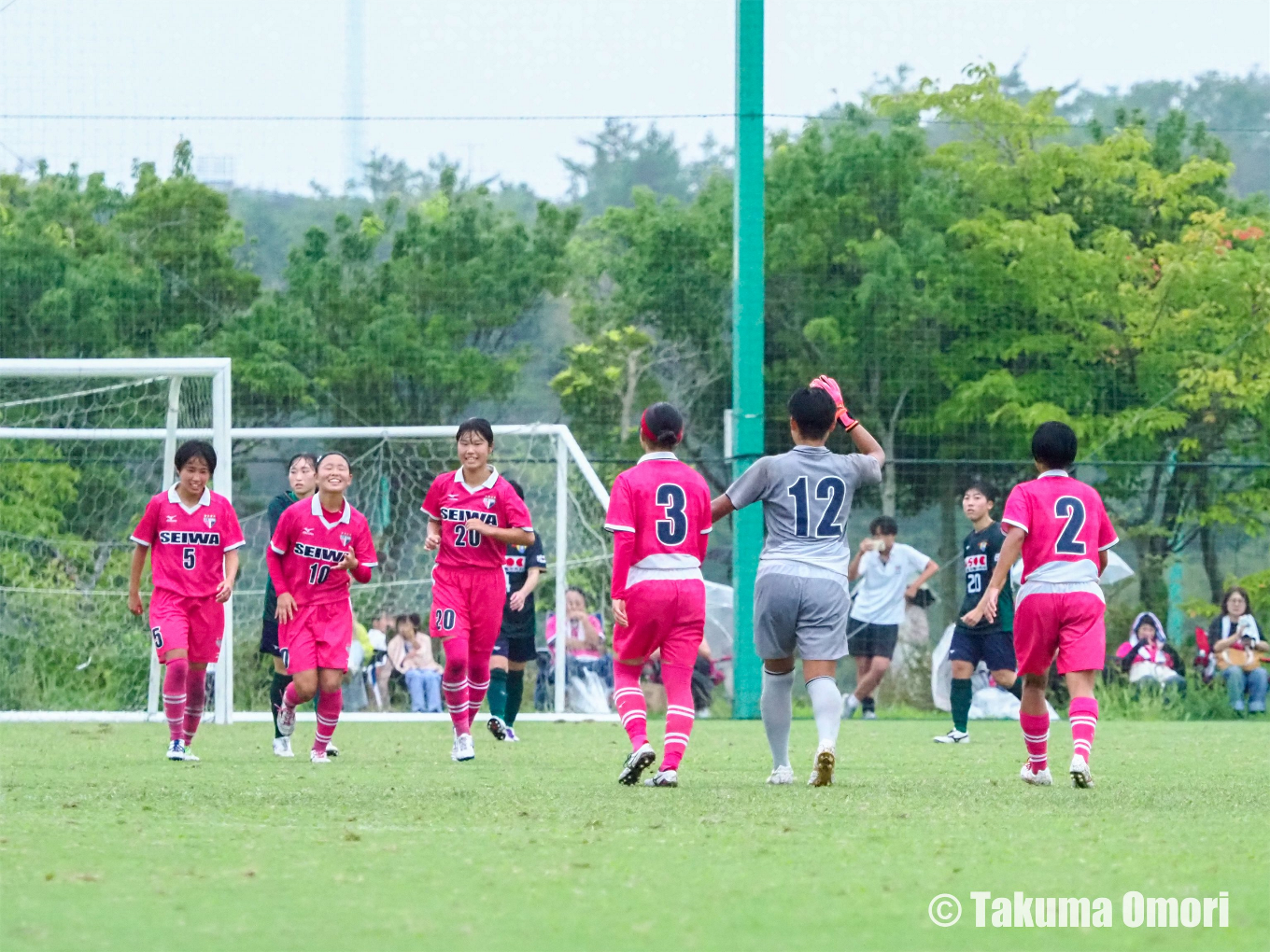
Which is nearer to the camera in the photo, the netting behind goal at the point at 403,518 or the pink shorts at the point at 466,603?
the pink shorts at the point at 466,603

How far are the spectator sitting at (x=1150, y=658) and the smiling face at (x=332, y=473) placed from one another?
1074cm

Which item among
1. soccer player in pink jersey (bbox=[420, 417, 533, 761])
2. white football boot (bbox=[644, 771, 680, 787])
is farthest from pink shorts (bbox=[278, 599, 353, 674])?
white football boot (bbox=[644, 771, 680, 787])

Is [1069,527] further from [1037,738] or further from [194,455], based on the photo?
[194,455]

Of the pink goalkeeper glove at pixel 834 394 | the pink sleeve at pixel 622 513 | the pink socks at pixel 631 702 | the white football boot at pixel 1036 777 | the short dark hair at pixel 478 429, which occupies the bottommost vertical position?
the white football boot at pixel 1036 777

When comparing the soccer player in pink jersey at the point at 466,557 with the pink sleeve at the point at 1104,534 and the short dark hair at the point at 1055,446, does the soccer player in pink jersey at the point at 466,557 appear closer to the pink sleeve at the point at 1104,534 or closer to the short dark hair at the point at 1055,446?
the short dark hair at the point at 1055,446

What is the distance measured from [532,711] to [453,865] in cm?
1175

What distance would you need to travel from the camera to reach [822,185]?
22.8 m

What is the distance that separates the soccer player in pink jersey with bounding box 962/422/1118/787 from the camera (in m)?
8.38

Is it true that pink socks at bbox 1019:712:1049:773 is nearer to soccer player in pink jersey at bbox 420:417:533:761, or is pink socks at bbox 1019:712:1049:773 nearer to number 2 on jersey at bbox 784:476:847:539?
number 2 on jersey at bbox 784:476:847:539

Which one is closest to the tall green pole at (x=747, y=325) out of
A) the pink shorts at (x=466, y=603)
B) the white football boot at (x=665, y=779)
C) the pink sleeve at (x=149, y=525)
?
the pink shorts at (x=466, y=603)

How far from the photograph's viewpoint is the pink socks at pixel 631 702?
8.21 m

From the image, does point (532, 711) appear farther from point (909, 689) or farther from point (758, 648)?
point (758, 648)

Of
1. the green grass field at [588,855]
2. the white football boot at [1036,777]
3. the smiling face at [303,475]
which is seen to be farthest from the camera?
the smiling face at [303,475]

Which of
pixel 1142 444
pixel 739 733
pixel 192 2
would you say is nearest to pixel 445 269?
pixel 192 2
